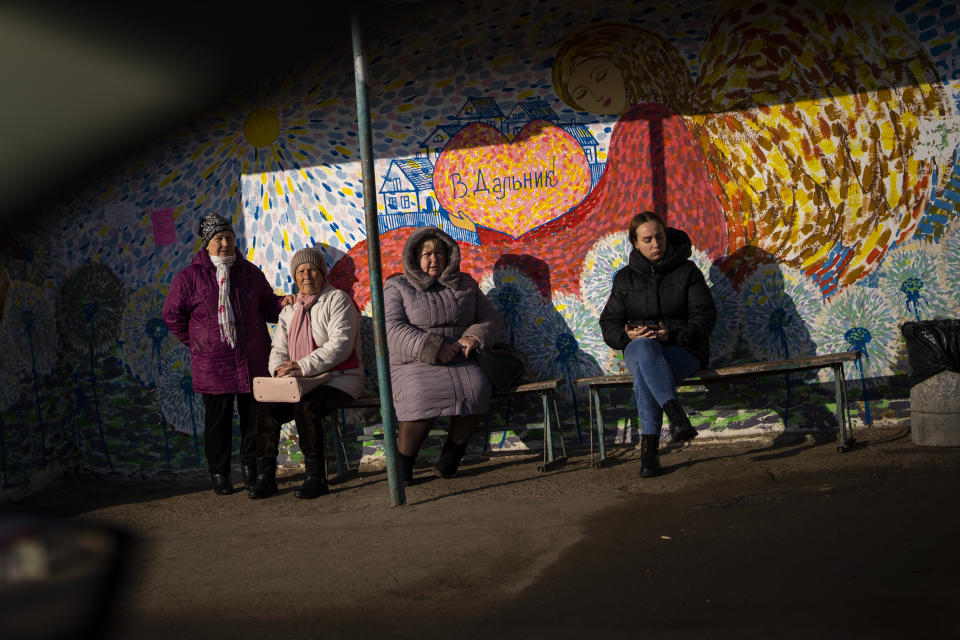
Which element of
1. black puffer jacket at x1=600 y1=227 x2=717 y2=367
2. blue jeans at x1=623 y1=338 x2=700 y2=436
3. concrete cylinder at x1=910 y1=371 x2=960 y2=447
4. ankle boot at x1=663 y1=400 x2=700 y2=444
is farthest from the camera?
black puffer jacket at x1=600 y1=227 x2=717 y2=367

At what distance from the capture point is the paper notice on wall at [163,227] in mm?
6797

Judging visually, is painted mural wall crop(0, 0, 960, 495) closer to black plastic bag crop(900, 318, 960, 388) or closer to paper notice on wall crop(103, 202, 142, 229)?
paper notice on wall crop(103, 202, 142, 229)

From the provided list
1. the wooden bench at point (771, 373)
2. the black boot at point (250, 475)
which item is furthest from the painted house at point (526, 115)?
the black boot at point (250, 475)

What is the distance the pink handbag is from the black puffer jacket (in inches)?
78.0

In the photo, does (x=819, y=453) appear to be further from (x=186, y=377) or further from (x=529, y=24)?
(x=186, y=377)

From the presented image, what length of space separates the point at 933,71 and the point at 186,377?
19.1ft

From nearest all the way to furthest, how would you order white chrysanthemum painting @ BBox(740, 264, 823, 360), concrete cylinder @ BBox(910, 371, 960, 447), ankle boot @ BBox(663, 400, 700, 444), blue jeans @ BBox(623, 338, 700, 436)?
ankle boot @ BBox(663, 400, 700, 444) → concrete cylinder @ BBox(910, 371, 960, 447) → blue jeans @ BBox(623, 338, 700, 436) → white chrysanthemum painting @ BBox(740, 264, 823, 360)

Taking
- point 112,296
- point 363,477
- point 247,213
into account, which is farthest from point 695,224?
point 112,296

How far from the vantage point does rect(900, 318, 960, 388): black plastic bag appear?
5.14 metres

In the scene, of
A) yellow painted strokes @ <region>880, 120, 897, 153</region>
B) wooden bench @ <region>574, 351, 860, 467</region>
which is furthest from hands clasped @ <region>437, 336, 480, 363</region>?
yellow painted strokes @ <region>880, 120, 897, 153</region>

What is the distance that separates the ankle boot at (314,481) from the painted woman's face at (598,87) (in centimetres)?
312

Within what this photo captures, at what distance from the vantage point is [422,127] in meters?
6.46

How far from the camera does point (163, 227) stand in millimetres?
6812

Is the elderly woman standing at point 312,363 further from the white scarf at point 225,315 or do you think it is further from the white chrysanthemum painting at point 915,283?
the white chrysanthemum painting at point 915,283
